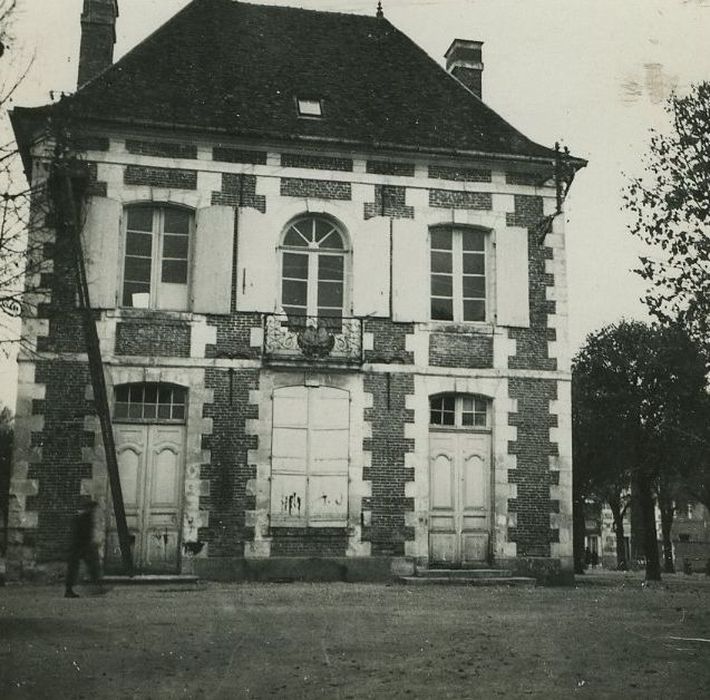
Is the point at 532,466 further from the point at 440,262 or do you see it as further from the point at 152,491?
the point at 152,491

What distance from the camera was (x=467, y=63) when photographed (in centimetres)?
1962

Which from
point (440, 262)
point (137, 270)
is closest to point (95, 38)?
point (137, 270)

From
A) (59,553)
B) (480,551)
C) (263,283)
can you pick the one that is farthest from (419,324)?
(59,553)

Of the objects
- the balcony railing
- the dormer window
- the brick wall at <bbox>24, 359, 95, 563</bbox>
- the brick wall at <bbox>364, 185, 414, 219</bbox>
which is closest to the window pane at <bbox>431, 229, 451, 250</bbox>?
the brick wall at <bbox>364, 185, 414, 219</bbox>

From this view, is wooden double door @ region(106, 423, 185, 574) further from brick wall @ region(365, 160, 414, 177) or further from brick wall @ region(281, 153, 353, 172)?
brick wall @ region(365, 160, 414, 177)

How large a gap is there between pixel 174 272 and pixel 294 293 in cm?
196

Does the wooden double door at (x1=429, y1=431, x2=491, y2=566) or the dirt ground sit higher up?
the wooden double door at (x1=429, y1=431, x2=491, y2=566)

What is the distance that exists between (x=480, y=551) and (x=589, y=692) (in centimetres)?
961

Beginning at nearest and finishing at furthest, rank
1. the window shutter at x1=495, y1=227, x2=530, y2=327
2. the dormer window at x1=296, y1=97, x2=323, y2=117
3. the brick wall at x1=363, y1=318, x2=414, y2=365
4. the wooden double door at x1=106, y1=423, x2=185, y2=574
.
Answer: the wooden double door at x1=106, y1=423, x2=185, y2=574 → the brick wall at x1=363, y1=318, x2=414, y2=365 → the window shutter at x1=495, y1=227, x2=530, y2=327 → the dormer window at x1=296, y1=97, x2=323, y2=117

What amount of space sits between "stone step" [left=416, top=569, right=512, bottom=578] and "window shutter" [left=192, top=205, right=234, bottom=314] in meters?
5.16

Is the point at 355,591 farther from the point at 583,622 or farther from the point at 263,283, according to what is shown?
the point at 263,283

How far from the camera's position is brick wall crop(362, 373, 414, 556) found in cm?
1591

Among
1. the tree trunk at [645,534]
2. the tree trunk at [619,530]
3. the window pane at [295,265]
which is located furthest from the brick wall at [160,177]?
the tree trunk at [619,530]

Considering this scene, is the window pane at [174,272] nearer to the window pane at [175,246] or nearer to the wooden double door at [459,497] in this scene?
the window pane at [175,246]
